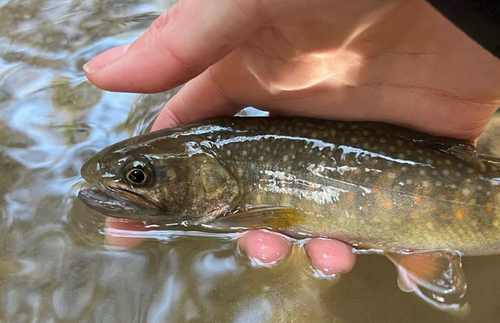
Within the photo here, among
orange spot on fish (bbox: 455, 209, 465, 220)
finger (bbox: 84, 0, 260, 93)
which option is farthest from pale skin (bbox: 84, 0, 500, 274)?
orange spot on fish (bbox: 455, 209, 465, 220)

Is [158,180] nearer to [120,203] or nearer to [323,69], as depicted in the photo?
[120,203]

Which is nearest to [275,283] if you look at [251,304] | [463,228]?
[251,304]

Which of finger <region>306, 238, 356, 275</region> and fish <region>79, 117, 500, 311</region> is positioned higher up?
fish <region>79, 117, 500, 311</region>

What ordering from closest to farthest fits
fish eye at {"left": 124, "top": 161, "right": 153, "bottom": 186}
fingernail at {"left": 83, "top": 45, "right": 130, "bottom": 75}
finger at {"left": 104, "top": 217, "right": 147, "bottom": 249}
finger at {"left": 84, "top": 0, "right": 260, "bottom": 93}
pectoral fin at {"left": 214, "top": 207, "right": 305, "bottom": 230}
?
finger at {"left": 84, "top": 0, "right": 260, "bottom": 93} < fingernail at {"left": 83, "top": 45, "right": 130, "bottom": 75} < fish eye at {"left": 124, "top": 161, "right": 153, "bottom": 186} < pectoral fin at {"left": 214, "top": 207, "right": 305, "bottom": 230} < finger at {"left": 104, "top": 217, "right": 147, "bottom": 249}

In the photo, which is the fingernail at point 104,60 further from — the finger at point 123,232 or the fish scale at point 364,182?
the finger at point 123,232

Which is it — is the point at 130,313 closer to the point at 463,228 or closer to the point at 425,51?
the point at 463,228

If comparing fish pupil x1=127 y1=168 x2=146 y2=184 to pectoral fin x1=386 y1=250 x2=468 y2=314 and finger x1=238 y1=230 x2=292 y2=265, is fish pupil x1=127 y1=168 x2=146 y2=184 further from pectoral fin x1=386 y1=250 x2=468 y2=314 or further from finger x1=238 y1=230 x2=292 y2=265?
pectoral fin x1=386 y1=250 x2=468 y2=314

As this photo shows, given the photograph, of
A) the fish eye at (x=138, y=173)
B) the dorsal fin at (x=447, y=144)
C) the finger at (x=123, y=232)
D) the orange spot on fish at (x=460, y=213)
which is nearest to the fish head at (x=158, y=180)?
the fish eye at (x=138, y=173)

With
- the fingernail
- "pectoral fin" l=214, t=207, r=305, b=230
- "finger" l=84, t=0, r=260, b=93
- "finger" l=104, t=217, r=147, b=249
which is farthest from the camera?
"finger" l=104, t=217, r=147, b=249
